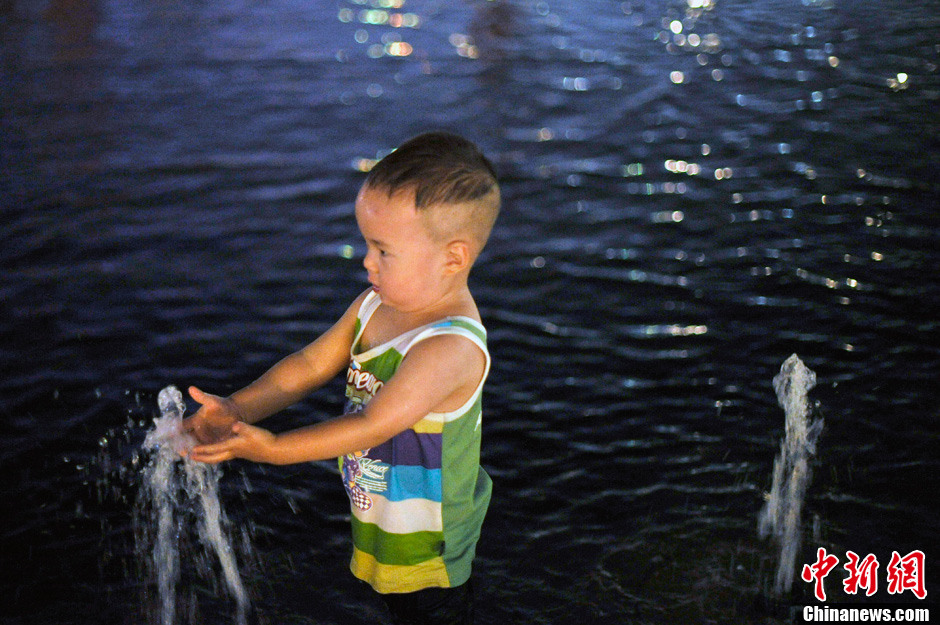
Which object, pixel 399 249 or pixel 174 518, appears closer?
pixel 399 249

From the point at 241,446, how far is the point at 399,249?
43 centimetres

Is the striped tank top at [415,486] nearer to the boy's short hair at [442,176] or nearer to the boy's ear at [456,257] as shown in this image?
the boy's ear at [456,257]

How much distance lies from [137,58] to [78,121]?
124 cm

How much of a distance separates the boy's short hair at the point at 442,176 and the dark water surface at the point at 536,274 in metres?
1.26

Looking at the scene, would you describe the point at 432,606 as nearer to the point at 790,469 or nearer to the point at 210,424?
the point at 210,424

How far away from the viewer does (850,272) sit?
446 centimetres

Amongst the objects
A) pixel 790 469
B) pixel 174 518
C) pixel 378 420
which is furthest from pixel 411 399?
pixel 790 469

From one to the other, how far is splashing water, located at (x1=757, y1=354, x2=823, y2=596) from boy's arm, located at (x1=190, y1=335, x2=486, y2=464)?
138cm

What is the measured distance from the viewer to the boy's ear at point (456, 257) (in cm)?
196

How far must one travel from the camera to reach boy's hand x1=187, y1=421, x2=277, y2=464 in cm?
181

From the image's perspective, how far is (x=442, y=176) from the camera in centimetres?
191
